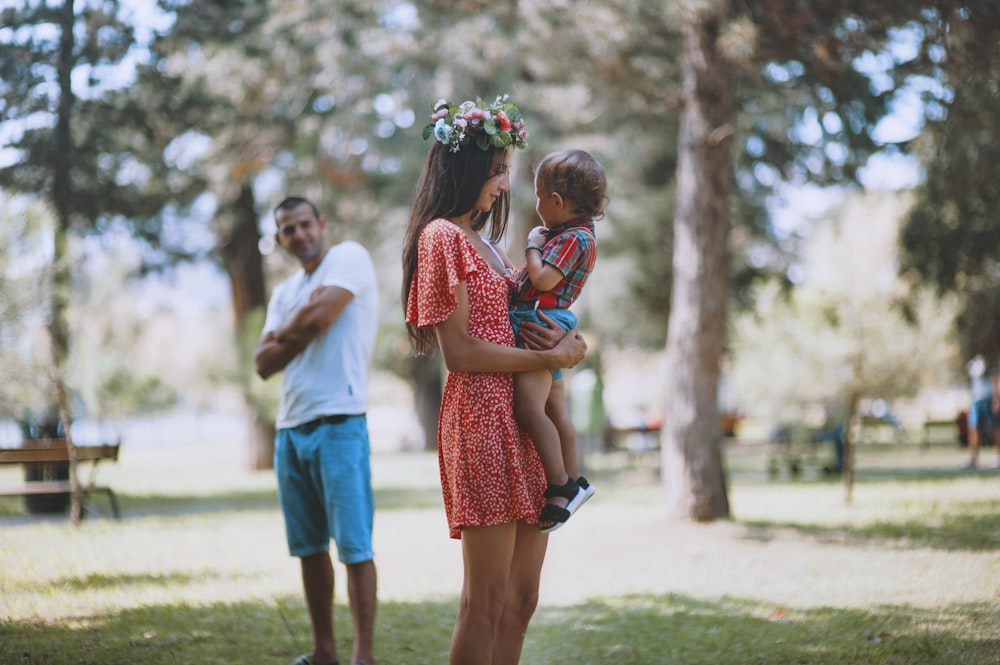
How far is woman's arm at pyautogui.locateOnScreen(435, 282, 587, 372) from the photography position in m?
3.48

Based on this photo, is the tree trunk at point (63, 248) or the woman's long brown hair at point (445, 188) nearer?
the woman's long brown hair at point (445, 188)

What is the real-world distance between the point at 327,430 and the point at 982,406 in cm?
1627

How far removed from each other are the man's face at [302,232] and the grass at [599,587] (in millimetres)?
2120

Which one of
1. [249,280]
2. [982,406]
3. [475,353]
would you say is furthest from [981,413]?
[475,353]

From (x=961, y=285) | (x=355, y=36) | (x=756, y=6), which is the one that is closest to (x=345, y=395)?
(x=756, y=6)

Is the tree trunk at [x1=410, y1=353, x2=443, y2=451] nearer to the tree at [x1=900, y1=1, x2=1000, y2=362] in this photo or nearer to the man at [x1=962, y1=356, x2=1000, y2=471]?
the man at [x1=962, y1=356, x2=1000, y2=471]

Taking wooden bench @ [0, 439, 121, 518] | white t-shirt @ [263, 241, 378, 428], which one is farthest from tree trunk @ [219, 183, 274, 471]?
white t-shirt @ [263, 241, 378, 428]

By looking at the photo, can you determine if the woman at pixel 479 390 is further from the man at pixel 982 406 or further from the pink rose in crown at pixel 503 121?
the man at pixel 982 406

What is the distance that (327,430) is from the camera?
4.92 metres

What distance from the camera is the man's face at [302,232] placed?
527 centimetres

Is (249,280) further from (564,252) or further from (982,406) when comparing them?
(564,252)

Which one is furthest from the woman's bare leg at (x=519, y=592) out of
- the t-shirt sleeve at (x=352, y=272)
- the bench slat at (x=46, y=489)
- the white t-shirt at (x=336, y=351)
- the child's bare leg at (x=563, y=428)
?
the bench slat at (x=46, y=489)

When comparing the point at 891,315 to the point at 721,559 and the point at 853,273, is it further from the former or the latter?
the point at 721,559

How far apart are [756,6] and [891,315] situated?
5531mm
